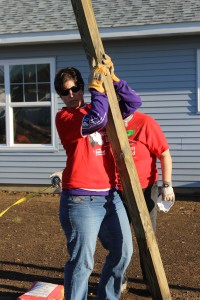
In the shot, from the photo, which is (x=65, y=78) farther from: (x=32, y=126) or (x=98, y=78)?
(x=32, y=126)

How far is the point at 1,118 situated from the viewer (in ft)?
36.3

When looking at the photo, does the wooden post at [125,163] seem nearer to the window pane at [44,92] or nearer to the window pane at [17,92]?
the window pane at [44,92]

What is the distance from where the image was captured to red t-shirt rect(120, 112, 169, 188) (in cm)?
454

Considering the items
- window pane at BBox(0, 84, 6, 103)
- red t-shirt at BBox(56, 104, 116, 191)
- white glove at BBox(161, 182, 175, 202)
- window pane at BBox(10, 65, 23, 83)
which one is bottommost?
window pane at BBox(0, 84, 6, 103)

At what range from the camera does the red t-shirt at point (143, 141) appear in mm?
4535

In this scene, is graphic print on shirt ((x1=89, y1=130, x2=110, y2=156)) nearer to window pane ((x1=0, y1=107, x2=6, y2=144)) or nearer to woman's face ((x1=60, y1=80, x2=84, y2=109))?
woman's face ((x1=60, y1=80, x2=84, y2=109))

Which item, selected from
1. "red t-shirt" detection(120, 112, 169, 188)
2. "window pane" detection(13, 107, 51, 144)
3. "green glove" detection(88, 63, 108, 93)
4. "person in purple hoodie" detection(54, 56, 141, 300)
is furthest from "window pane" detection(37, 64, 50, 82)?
"green glove" detection(88, 63, 108, 93)

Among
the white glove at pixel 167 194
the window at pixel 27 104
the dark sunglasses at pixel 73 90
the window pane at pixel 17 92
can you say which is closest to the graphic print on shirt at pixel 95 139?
the dark sunglasses at pixel 73 90

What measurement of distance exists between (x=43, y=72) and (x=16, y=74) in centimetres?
57

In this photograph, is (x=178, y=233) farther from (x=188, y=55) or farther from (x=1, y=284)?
(x=188, y=55)

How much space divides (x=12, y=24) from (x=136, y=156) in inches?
275

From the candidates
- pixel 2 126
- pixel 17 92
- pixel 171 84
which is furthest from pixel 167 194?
pixel 2 126

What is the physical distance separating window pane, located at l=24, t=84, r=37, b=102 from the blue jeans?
711 centimetres

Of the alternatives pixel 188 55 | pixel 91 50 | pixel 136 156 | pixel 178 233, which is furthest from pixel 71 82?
pixel 188 55
